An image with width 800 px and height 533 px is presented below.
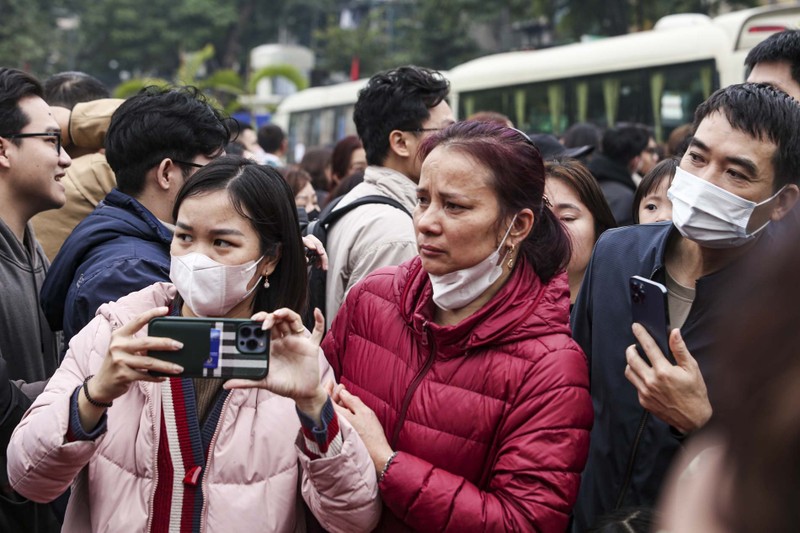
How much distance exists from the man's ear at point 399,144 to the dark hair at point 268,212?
59.8 inches

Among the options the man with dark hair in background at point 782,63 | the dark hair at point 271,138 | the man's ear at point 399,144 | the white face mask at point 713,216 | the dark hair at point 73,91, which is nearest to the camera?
the white face mask at point 713,216

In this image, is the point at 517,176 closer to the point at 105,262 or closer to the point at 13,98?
the point at 105,262

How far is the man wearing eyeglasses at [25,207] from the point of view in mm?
3529

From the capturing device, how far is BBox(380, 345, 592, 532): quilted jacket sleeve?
2338 millimetres

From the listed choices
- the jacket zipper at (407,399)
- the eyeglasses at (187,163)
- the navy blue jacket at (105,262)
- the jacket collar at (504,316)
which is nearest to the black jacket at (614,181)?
the eyeglasses at (187,163)

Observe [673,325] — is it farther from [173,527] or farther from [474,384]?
[173,527]

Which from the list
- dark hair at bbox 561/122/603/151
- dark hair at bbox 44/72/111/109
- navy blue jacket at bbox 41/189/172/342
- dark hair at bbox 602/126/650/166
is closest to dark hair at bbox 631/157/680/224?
navy blue jacket at bbox 41/189/172/342

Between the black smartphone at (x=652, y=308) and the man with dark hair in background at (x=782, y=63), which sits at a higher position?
the man with dark hair in background at (x=782, y=63)

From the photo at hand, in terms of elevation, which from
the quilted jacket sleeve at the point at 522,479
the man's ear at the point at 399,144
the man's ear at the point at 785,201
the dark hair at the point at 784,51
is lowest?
the quilted jacket sleeve at the point at 522,479

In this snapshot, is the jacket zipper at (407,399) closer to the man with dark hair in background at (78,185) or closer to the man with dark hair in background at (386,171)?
the man with dark hair in background at (386,171)

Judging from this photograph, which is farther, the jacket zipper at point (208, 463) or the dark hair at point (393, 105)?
the dark hair at point (393, 105)

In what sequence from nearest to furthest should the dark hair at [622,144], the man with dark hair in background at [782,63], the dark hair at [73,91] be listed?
1. the man with dark hair in background at [782,63]
2. the dark hair at [73,91]
3. the dark hair at [622,144]

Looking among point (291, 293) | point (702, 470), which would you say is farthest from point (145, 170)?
point (702, 470)

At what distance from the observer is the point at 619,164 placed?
7.70 metres
